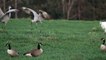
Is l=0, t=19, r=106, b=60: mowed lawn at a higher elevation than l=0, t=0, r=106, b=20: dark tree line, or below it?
higher

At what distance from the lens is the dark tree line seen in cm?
3575

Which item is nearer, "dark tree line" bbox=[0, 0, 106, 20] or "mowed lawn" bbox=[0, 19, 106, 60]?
"mowed lawn" bbox=[0, 19, 106, 60]

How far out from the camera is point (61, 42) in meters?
14.0

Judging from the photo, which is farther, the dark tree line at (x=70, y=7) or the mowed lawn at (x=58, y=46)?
the dark tree line at (x=70, y=7)

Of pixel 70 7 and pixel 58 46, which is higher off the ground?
pixel 58 46

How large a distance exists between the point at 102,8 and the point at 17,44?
25.0 meters

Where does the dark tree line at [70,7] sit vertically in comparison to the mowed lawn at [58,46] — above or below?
below

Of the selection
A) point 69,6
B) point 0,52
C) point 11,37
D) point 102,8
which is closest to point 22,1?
point 69,6

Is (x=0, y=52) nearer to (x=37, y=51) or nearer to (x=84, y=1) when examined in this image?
(x=37, y=51)

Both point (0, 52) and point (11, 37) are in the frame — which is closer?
point (0, 52)

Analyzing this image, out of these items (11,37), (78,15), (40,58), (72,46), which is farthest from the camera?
(78,15)

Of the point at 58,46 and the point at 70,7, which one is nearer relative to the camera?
the point at 58,46

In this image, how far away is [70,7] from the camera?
120ft

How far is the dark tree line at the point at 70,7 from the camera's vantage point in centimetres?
3575
